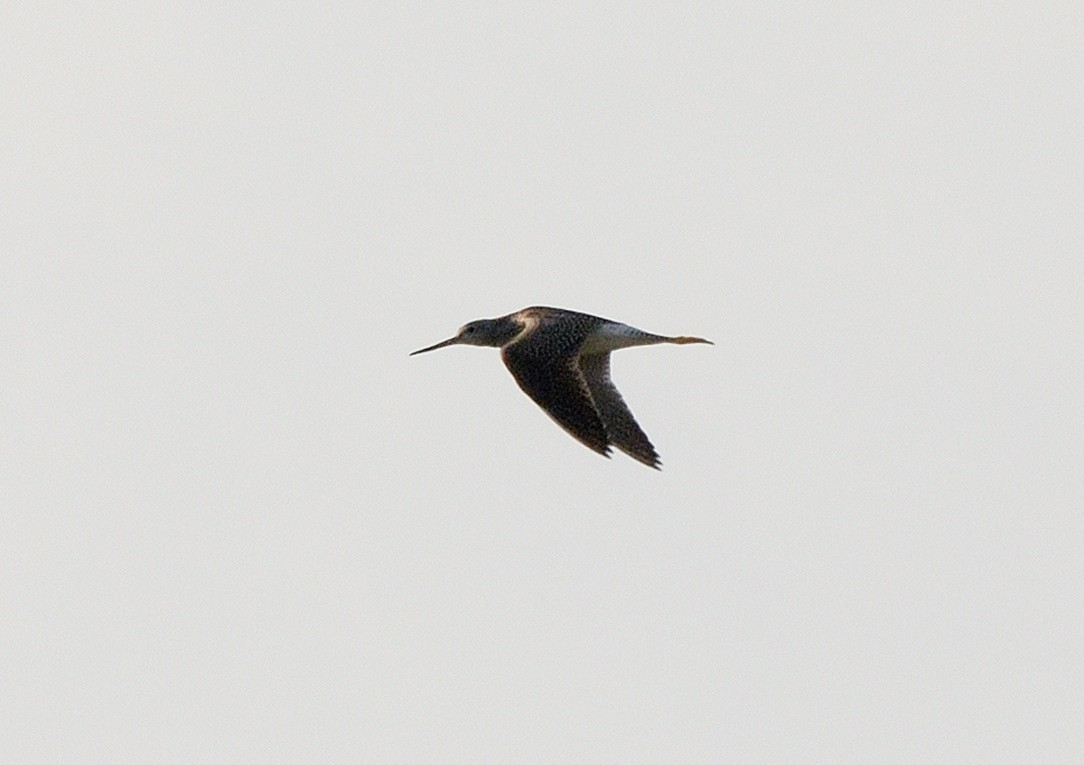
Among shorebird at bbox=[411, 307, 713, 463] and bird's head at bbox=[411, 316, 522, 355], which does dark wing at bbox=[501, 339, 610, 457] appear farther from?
bird's head at bbox=[411, 316, 522, 355]

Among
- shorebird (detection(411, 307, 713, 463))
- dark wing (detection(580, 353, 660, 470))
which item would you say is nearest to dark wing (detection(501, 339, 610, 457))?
shorebird (detection(411, 307, 713, 463))

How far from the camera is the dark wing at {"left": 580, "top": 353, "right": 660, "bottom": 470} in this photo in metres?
34.2

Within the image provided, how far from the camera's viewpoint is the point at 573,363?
3266 centimetres

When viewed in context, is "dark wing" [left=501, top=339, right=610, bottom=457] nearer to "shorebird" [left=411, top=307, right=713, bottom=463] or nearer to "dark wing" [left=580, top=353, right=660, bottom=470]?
"shorebird" [left=411, top=307, right=713, bottom=463]

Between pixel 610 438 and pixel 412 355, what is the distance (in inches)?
112

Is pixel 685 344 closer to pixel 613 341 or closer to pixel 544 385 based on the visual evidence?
pixel 613 341

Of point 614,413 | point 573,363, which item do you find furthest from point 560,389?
point 614,413

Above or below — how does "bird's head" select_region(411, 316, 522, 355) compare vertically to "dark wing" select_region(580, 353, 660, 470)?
above

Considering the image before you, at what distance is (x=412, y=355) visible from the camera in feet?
117

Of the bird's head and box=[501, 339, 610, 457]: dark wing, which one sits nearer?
box=[501, 339, 610, 457]: dark wing

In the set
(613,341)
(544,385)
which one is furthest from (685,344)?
(544,385)

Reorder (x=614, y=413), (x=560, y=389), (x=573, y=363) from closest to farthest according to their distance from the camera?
(x=560, y=389) < (x=573, y=363) < (x=614, y=413)

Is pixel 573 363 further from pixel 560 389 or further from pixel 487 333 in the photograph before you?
pixel 487 333

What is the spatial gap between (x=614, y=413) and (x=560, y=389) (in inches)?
93.2
